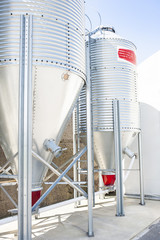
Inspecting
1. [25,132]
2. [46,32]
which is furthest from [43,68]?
[25,132]

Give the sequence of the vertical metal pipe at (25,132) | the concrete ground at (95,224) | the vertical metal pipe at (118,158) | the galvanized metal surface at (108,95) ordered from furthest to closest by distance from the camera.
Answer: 1. the galvanized metal surface at (108,95)
2. the vertical metal pipe at (118,158)
3. the concrete ground at (95,224)
4. the vertical metal pipe at (25,132)

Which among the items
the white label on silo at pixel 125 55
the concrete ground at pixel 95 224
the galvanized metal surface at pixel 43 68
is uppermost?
the white label on silo at pixel 125 55

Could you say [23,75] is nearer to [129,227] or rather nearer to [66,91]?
[66,91]

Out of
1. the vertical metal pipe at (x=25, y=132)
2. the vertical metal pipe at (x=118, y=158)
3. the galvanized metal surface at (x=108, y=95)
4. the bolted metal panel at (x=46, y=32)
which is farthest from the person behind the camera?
the galvanized metal surface at (x=108, y=95)

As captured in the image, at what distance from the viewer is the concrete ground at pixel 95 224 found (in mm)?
4570

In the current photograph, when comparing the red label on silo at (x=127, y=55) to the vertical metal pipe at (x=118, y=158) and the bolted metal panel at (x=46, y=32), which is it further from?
the bolted metal panel at (x=46, y=32)

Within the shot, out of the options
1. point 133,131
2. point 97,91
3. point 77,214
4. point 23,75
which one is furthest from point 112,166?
point 23,75

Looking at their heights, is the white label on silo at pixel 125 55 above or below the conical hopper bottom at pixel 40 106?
above

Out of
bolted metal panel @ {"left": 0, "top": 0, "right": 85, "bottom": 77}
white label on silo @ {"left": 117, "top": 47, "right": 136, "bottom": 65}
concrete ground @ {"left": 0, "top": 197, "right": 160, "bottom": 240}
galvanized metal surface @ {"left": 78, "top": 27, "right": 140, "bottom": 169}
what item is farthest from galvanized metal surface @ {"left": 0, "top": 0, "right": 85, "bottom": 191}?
white label on silo @ {"left": 117, "top": 47, "right": 136, "bottom": 65}

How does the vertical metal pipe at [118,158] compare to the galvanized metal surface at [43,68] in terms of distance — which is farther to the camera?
the vertical metal pipe at [118,158]

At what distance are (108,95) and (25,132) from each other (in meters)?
3.46

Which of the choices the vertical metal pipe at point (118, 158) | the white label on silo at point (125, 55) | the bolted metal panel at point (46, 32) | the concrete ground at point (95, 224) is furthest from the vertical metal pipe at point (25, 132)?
the white label on silo at point (125, 55)

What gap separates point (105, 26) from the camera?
25.5 feet

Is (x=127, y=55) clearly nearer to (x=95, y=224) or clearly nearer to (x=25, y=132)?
(x=25, y=132)
